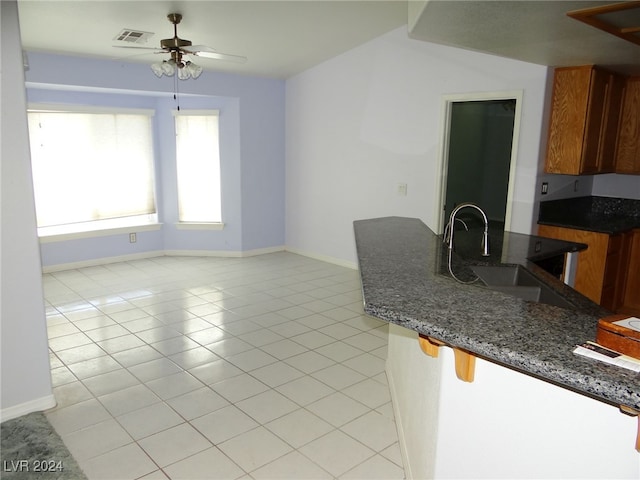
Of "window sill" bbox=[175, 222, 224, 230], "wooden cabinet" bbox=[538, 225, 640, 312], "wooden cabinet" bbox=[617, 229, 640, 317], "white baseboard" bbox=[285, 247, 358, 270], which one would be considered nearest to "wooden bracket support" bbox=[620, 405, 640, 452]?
"wooden cabinet" bbox=[538, 225, 640, 312]

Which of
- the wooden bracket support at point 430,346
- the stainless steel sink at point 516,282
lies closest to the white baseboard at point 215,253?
the stainless steel sink at point 516,282

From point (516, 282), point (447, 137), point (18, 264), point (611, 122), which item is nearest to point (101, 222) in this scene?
point (18, 264)

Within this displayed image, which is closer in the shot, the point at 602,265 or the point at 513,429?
the point at 513,429

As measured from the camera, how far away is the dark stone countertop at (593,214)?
4.00 m

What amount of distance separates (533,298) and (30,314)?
8.80 feet

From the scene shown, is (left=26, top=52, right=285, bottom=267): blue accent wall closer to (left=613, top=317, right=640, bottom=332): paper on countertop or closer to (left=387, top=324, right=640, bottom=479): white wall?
(left=387, top=324, right=640, bottom=479): white wall

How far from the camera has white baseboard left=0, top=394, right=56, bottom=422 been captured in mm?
2635

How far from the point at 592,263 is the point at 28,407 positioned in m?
4.10

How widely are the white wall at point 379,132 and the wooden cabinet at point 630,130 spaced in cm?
95

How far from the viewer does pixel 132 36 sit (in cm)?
409

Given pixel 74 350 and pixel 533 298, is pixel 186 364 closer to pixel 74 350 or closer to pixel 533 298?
pixel 74 350

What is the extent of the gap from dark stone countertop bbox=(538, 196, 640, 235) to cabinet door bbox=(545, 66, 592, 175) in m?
0.41

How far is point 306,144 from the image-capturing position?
6312 mm

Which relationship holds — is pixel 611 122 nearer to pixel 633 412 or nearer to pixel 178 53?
pixel 178 53
